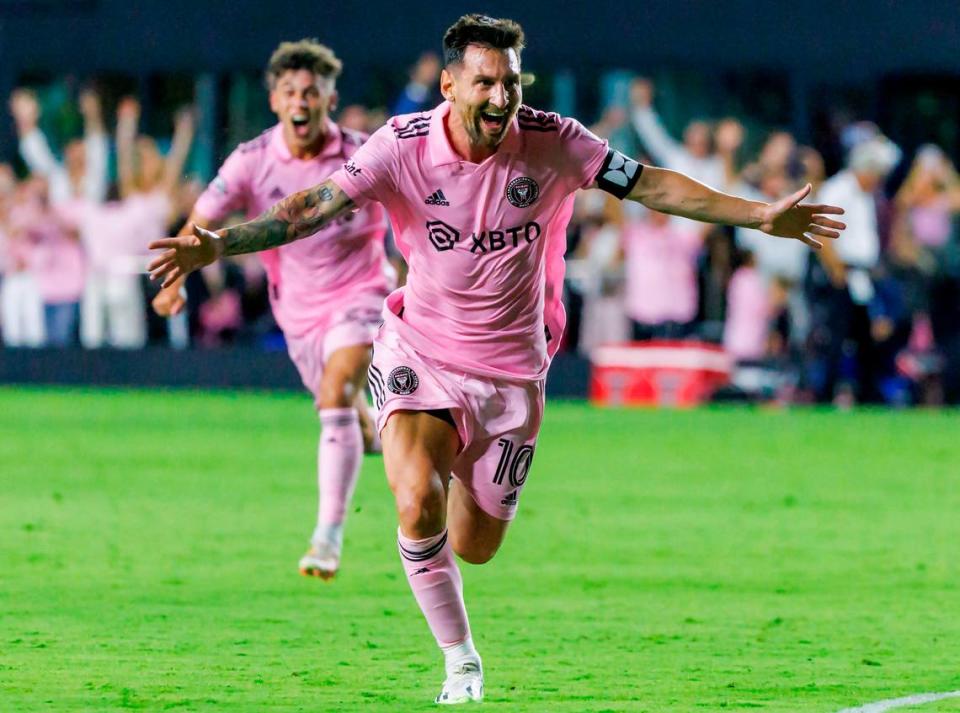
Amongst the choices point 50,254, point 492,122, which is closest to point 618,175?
point 492,122

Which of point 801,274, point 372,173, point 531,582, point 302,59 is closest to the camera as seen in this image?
point 372,173

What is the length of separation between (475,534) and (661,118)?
14704mm

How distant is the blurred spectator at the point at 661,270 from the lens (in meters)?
20.4

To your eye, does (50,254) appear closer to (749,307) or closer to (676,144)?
(676,144)

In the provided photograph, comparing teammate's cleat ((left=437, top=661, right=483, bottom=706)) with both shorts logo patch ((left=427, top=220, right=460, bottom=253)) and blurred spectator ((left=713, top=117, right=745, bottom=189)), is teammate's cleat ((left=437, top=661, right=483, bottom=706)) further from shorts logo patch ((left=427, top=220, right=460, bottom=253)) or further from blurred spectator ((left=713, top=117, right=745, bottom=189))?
blurred spectator ((left=713, top=117, right=745, bottom=189))

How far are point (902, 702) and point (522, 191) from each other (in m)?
2.12

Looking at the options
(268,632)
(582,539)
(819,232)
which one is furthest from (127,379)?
(819,232)

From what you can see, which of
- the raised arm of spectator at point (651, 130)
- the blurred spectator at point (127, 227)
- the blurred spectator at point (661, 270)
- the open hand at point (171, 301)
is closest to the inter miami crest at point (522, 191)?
the open hand at point (171, 301)

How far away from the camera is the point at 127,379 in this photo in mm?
23141

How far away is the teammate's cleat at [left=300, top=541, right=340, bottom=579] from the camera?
950 centimetres

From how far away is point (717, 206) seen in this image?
6953 millimetres

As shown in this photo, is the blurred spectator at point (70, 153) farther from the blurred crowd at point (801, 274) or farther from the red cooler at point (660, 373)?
the red cooler at point (660, 373)

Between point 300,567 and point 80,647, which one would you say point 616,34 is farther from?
point 80,647

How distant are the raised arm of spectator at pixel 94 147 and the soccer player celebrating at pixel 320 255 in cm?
1254
